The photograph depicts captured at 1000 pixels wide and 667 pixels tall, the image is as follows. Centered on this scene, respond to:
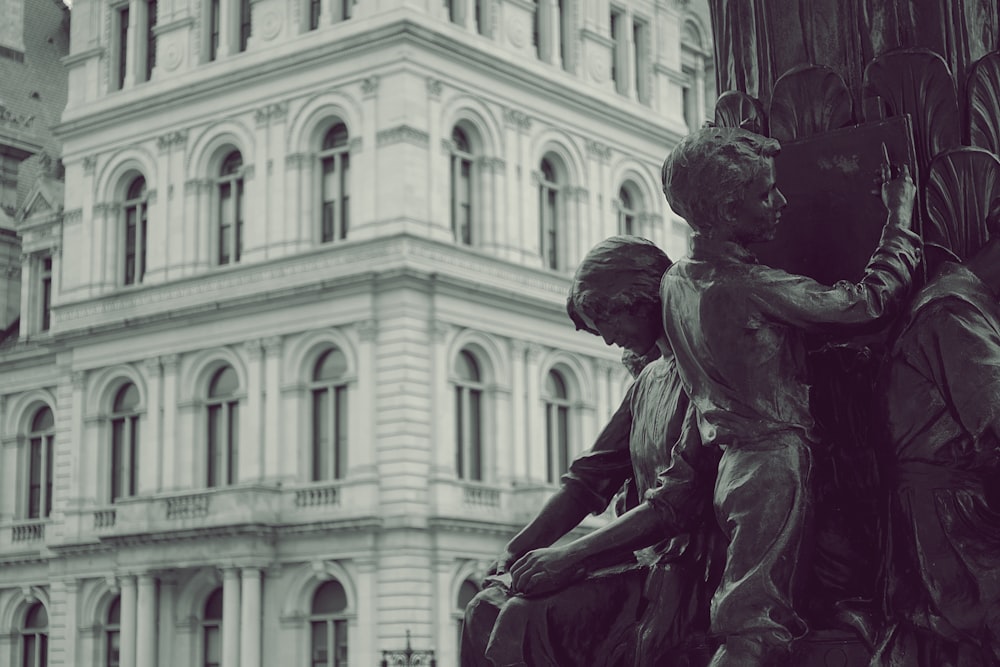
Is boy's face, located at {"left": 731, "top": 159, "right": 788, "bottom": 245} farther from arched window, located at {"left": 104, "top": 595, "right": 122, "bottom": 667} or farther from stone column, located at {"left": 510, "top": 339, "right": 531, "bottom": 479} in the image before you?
arched window, located at {"left": 104, "top": 595, "right": 122, "bottom": 667}

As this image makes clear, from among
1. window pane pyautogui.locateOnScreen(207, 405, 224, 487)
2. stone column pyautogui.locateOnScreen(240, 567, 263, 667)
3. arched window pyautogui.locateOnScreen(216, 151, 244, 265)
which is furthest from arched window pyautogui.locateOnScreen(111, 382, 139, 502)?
stone column pyautogui.locateOnScreen(240, 567, 263, 667)

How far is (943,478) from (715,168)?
32.5 inches

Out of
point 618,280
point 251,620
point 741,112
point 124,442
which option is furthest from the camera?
point 124,442

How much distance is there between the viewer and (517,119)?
103 ft

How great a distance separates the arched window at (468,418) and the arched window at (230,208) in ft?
16.3

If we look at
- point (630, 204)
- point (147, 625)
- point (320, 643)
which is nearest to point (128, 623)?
point (147, 625)

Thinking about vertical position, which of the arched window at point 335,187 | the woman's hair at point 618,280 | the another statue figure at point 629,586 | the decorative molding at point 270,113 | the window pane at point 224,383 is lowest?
the another statue figure at point 629,586

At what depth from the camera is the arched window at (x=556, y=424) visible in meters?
31.2

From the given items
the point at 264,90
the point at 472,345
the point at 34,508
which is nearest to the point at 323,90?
the point at 264,90

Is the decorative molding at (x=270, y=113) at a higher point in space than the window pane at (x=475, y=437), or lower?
higher

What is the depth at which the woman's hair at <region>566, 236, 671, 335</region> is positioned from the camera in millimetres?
4008

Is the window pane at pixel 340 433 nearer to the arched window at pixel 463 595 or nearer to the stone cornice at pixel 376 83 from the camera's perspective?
the arched window at pixel 463 595

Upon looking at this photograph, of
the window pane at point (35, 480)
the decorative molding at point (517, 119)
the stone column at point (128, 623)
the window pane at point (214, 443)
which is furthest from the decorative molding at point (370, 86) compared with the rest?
the window pane at point (35, 480)

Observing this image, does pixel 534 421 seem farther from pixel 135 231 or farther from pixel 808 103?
pixel 808 103
